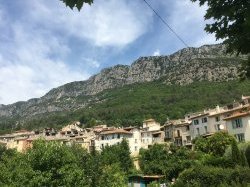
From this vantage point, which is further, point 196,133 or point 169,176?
point 196,133

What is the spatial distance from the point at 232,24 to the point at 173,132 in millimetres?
95470

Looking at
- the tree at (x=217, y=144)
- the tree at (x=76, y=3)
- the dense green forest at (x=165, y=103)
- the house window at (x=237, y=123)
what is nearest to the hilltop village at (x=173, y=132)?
the house window at (x=237, y=123)

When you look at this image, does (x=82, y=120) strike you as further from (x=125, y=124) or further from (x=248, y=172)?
(x=248, y=172)

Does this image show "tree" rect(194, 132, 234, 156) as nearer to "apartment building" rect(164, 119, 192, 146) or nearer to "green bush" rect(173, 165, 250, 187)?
"apartment building" rect(164, 119, 192, 146)

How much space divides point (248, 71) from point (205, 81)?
18137 cm

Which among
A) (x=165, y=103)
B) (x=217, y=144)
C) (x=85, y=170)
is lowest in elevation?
(x=85, y=170)

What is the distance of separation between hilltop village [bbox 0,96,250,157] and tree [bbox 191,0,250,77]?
60863 millimetres

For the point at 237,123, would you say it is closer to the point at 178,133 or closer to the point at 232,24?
the point at 178,133

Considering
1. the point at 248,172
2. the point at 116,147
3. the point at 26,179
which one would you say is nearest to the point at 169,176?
the point at 116,147

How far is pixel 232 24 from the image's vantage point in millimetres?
8789

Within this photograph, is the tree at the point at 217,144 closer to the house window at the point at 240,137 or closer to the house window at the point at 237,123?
the house window at the point at 240,137

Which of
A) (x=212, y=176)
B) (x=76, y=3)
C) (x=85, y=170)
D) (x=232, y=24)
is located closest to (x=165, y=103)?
(x=85, y=170)

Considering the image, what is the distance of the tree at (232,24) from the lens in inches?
325

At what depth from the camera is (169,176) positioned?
215 ft
